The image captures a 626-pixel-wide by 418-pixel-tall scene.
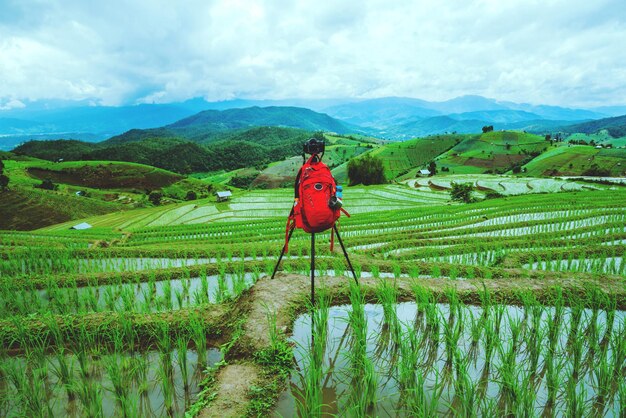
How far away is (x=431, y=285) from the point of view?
6.19m

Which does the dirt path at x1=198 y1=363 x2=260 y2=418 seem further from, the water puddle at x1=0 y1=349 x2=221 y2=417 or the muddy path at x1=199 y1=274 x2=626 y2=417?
the water puddle at x1=0 y1=349 x2=221 y2=417

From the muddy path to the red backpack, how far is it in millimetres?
1414

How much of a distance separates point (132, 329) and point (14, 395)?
4.48 ft

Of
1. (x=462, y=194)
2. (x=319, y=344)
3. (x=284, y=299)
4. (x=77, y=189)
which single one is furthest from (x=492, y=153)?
(x=77, y=189)

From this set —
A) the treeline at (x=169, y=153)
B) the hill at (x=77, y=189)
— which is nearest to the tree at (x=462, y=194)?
the hill at (x=77, y=189)

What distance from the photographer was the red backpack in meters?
3.94

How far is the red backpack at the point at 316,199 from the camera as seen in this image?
394 centimetres

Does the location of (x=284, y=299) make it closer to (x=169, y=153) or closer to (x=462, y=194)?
(x=462, y=194)

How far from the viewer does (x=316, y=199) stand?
3.96 meters

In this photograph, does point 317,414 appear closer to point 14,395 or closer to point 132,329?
point 132,329

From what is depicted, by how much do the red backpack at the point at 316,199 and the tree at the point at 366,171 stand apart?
55508mm

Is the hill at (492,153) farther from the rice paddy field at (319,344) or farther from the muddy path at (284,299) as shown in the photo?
the rice paddy field at (319,344)

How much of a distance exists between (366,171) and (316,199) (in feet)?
184

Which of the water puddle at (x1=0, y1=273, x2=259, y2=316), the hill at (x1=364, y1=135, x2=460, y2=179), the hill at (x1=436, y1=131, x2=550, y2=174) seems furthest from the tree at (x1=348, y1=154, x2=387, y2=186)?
the water puddle at (x1=0, y1=273, x2=259, y2=316)
